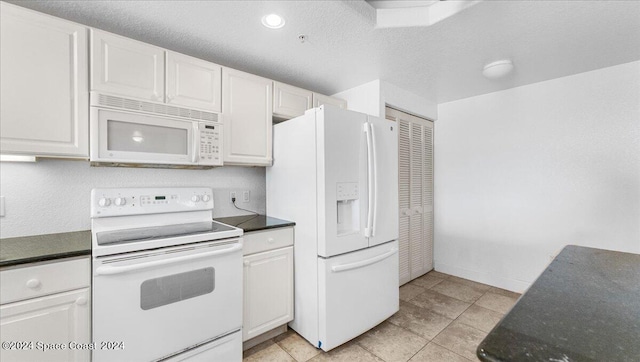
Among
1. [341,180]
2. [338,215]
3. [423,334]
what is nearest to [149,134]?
[341,180]

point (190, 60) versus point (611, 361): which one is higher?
point (190, 60)

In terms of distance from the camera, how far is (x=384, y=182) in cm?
228

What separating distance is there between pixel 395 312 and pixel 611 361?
2037 millimetres

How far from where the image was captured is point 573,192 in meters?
2.64

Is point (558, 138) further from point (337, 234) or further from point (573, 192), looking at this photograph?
point (337, 234)

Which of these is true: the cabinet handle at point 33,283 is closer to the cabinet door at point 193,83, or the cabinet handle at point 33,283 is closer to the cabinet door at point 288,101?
the cabinet door at point 193,83

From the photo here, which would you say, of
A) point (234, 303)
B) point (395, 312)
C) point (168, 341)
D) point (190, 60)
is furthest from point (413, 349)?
point (190, 60)

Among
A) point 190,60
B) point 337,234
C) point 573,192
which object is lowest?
point 337,234

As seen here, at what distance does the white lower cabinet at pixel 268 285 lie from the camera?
6.44ft

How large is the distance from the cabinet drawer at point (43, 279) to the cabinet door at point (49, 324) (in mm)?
30

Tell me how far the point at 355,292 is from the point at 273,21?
2015 millimetres

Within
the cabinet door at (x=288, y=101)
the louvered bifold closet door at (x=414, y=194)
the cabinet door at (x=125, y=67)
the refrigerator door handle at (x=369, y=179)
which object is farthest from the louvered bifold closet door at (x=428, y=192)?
the cabinet door at (x=125, y=67)

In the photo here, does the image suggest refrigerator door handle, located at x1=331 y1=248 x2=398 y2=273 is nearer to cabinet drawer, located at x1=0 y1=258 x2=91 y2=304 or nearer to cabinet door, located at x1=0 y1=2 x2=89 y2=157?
cabinet drawer, located at x1=0 y1=258 x2=91 y2=304

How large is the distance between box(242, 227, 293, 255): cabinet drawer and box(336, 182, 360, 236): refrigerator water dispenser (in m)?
0.42
